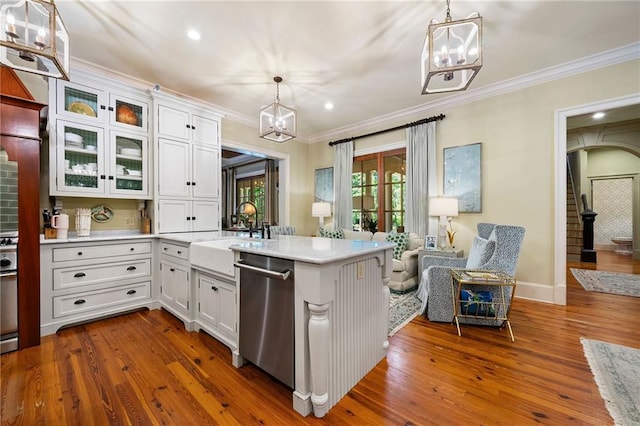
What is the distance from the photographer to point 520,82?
3.41 metres

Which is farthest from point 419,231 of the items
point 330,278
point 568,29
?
point 330,278

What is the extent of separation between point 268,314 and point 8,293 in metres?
2.36

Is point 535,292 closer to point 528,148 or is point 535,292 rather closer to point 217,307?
point 528,148

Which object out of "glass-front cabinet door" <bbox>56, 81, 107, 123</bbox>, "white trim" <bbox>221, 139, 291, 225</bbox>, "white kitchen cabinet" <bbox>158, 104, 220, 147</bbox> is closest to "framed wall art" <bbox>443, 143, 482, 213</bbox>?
"white trim" <bbox>221, 139, 291, 225</bbox>

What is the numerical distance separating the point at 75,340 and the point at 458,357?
3.40 metres

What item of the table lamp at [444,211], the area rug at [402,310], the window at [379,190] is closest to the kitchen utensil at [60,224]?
the area rug at [402,310]

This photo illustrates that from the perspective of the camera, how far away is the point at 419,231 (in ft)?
13.9

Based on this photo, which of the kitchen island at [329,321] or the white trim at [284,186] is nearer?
the kitchen island at [329,321]

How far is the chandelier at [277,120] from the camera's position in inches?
117

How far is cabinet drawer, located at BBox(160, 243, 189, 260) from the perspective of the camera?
2643 millimetres

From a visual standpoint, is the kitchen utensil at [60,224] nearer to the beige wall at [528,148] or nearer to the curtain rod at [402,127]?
the curtain rod at [402,127]

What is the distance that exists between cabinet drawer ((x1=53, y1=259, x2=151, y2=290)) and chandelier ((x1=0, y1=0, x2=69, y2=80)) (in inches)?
76.3

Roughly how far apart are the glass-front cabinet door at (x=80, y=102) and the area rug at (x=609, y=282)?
7.01 meters

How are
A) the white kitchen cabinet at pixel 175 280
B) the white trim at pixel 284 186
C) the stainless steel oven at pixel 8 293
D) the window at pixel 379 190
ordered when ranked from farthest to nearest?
the white trim at pixel 284 186, the window at pixel 379 190, the white kitchen cabinet at pixel 175 280, the stainless steel oven at pixel 8 293
